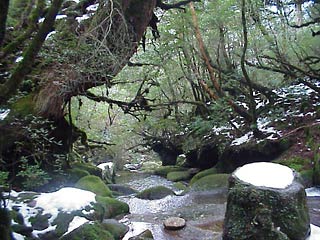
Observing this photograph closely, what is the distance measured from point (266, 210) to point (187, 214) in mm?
3561

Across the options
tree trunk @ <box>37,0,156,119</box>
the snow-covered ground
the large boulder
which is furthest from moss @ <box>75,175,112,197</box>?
the large boulder

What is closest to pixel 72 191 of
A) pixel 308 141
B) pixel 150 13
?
pixel 150 13

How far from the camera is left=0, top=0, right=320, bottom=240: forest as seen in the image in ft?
17.2

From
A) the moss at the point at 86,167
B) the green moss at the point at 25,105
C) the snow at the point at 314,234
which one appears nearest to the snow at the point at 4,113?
the green moss at the point at 25,105

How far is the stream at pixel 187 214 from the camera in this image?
6.65 metres

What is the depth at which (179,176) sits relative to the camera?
596 inches

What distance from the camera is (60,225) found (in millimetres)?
5285

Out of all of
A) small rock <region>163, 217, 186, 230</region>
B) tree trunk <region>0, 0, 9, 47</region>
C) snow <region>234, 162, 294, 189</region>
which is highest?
tree trunk <region>0, 0, 9, 47</region>

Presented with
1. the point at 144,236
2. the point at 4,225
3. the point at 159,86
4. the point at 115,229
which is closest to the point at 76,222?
the point at 115,229

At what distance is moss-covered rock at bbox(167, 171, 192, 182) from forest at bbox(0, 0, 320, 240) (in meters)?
0.08

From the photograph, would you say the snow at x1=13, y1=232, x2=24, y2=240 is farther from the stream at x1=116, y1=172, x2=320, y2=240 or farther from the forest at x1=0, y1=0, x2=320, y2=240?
the stream at x1=116, y1=172, x2=320, y2=240

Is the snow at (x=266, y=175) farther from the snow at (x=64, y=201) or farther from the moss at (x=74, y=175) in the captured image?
the moss at (x=74, y=175)

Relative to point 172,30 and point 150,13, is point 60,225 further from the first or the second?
point 172,30

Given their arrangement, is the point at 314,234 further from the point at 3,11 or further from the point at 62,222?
the point at 3,11
